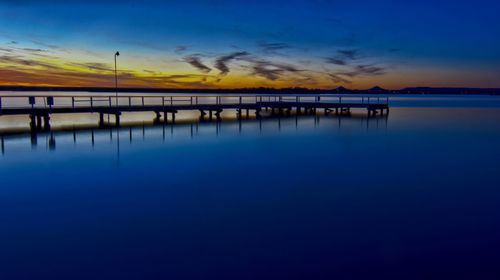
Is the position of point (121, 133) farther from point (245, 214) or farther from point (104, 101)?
point (104, 101)

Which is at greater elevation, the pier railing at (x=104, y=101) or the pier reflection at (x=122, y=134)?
the pier railing at (x=104, y=101)

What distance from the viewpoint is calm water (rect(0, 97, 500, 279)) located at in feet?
18.0

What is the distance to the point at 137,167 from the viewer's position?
12445 millimetres

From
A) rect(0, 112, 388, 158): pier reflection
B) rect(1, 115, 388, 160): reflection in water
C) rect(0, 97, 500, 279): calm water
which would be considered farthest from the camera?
rect(1, 115, 388, 160): reflection in water

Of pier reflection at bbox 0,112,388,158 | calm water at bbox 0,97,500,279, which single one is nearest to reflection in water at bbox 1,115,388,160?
pier reflection at bbox 0,112,388,158

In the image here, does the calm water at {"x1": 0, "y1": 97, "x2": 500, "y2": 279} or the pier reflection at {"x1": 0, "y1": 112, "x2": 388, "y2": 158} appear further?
the pier reflection at {"x1": 0, "y1": 112, "x2": 388, "y2": 158}

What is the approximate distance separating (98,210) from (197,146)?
29.7 feet

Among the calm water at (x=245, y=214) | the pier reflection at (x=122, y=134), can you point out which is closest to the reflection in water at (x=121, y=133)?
the pier reflection at (x=122, y=134)

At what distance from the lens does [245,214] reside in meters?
7.75

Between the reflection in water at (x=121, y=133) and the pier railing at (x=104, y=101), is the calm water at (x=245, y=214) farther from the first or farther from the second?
the pier railing at (x=104, y=101)

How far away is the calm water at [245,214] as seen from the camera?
5473 mm

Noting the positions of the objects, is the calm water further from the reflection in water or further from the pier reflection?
the reflection in water

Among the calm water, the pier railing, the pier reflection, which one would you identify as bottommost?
the calm water

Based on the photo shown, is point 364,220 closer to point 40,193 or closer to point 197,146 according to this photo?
point 40,193
